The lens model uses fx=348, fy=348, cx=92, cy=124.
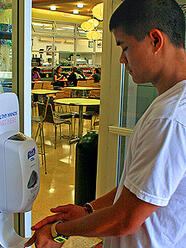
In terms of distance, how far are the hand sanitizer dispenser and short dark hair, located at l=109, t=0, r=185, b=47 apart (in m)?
0.65

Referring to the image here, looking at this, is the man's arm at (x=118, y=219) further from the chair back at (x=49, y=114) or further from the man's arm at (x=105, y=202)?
the chair back at (x=49, y=114)

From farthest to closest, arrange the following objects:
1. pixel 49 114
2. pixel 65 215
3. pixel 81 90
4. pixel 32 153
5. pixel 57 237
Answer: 1. pixel 81 90
2. pixel 49 114
3. pixel 32 153
4. pixel 65 215
5. pixel 57 237

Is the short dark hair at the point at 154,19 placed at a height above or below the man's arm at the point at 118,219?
above

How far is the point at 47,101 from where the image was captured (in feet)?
19.1

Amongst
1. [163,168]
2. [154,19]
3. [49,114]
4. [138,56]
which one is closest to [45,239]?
[163,168]

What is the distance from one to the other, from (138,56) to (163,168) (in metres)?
0.34

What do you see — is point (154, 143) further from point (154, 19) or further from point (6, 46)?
point (6, 46)

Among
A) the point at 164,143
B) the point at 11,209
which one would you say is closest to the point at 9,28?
the point at 11,209

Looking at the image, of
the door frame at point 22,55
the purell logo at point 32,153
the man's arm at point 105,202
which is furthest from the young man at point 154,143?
the door frame at point 22,55

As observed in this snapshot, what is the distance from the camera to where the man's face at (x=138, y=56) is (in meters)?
1.02

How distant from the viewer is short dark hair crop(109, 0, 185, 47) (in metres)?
1.00

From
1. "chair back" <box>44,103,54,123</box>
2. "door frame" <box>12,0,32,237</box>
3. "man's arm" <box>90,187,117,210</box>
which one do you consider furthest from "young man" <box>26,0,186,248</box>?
"chair back" <box>44,103,54,123</box>

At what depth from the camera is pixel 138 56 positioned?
41.1 inches

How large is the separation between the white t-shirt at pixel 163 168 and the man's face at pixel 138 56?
0.28ft
